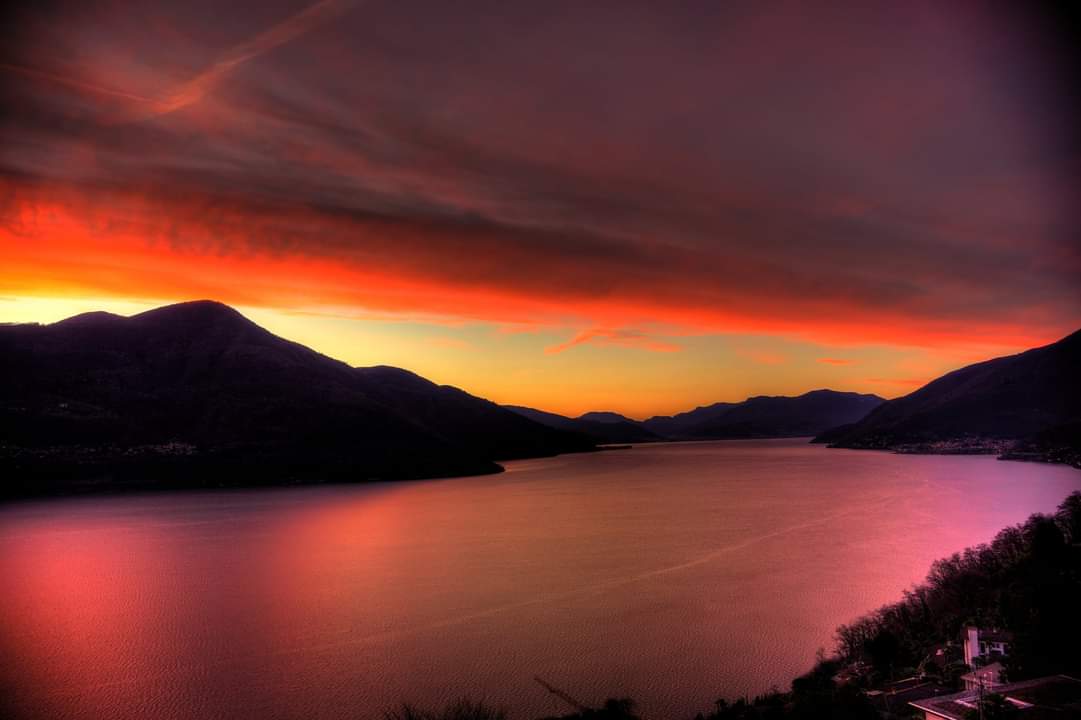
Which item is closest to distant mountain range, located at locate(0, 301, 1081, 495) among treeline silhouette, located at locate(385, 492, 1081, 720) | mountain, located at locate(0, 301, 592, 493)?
mountain, located at locate(0, 301, 592, 493)

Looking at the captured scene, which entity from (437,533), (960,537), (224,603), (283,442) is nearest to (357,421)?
(283,442)

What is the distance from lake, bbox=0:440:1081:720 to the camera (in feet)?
75.2

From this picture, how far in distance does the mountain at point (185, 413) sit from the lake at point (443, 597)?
3040cm

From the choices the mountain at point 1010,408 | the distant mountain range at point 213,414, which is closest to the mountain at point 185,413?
the distant mountain range at point 213,414

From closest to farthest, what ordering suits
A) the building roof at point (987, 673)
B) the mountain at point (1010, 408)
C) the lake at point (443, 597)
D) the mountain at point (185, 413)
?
the building roof at point (987, 673) → the lake at point (443, 597) → the mountain at point (185, 413) → the mountain at point (1010, 408)

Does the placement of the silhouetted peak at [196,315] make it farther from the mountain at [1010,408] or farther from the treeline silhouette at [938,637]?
the mountain at [1010,408]

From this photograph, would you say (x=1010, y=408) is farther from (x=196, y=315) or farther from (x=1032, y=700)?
(x=196, y=315)

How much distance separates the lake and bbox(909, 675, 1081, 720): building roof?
21.7 feet

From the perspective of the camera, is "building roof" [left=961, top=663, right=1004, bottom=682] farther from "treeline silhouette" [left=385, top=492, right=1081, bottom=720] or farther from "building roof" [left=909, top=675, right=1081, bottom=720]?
"building roof" [left=909, top=675, right=1081, bottom=720]

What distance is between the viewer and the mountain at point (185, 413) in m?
106

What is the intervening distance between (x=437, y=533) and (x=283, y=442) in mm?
78614

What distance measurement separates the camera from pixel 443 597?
35406 mm

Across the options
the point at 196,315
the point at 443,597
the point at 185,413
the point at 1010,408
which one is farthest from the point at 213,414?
the point at 1010,408

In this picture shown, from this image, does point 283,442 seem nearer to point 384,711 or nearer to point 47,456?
point 47,456
